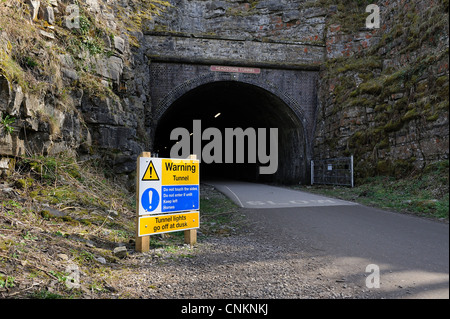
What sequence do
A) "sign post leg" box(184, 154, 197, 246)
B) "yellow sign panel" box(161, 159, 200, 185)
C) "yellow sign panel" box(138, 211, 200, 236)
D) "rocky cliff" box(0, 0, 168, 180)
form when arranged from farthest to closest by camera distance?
"rocky cliff" box(0, 0, 168, 180), "sign post leg" box(184, 154, 197, 246), "yellow sign panel" box(161, 159, 200, 185), "yellow sign panel" box(138, 211, 200, 236)

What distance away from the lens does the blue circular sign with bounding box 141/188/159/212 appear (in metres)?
4.53

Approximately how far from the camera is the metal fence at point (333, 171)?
45.0ft

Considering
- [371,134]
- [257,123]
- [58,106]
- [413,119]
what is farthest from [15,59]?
[257,123]

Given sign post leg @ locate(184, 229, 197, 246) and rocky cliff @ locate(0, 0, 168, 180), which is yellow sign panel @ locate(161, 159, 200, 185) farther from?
rocky cliff @ locate(0, 0, 168, 180)

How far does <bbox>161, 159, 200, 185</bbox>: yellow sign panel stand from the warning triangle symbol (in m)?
0.14

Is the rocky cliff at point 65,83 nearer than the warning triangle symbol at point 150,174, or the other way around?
the warning triangle symbol at point 150,174

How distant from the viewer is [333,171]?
591 inches

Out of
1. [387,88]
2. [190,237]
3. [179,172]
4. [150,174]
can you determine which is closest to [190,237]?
[190,237]

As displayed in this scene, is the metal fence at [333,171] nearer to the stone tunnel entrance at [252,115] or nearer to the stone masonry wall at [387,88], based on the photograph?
the stone masonry wall at [387,88]

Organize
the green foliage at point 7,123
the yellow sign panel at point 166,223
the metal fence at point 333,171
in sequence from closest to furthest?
1. the yellow sign panel at point 166,223
2. the green foliage at point 7,123
3. the metal fence at point 333,171

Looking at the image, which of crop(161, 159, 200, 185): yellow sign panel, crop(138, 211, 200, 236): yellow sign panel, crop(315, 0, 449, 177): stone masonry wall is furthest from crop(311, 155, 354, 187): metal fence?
crop(138, 211, 200, 236): yellow sign panel

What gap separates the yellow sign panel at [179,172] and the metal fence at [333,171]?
989 centimetres

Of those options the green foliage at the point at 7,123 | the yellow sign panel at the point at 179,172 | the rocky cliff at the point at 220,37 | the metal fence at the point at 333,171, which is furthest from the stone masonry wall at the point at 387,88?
the green foliage at the point at 7,123

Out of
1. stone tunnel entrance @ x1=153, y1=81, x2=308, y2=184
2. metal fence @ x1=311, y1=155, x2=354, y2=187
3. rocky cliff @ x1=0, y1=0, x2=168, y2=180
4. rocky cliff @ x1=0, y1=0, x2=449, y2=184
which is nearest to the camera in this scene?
rocky cliff @ x1=0, y1=0, x2=168, y2=180
